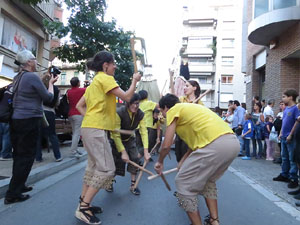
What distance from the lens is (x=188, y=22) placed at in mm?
52125

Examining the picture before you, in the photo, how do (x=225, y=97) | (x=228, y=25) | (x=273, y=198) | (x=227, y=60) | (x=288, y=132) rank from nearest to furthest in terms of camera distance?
(x=273, y=198) → (x=288, y=132) → (x=225, y=97) → (x=227, y=60) → (x=228, y=25)

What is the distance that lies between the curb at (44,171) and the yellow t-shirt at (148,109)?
202 cm

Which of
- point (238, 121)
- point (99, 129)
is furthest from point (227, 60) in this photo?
point (99, 129)

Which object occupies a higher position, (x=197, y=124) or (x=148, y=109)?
(x=148, y=109)

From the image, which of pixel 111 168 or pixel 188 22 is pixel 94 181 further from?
pixel 188 22

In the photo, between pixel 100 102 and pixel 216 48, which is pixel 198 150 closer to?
pixel 100 102

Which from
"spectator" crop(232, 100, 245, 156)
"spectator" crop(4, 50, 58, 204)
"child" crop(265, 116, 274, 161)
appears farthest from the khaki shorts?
"spectator" crop(232, 100, 245, 156)

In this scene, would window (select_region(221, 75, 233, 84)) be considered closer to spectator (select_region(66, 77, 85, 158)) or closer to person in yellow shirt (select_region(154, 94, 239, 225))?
spectator (select_region(66, 77, 85, 158))

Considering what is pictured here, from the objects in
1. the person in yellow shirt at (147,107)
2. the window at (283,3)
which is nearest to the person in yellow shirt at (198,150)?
the person in yellow shirt at (147,107)

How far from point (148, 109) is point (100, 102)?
3743mm

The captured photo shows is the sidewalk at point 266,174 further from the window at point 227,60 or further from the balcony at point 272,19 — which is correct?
the window at point 227,60

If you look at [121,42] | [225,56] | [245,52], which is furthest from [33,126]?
[225,56]

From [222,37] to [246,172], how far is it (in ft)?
148

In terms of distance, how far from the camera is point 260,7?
10.3 metres
